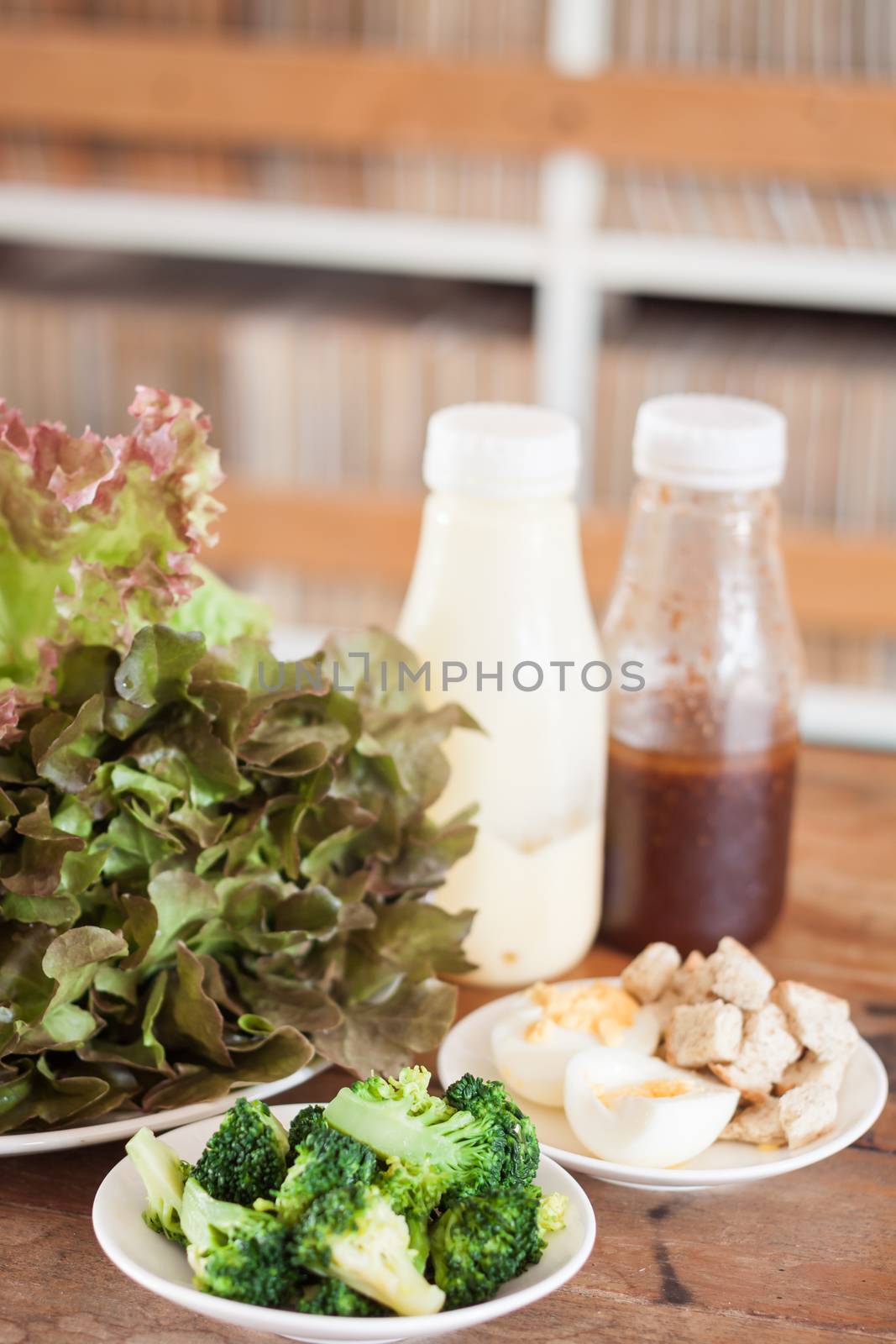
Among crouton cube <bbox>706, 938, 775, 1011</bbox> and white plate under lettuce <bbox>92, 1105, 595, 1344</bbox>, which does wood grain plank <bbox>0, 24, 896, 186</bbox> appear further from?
white plate under lettuce <bbox>92, 1105, 595, 1344</bbox>

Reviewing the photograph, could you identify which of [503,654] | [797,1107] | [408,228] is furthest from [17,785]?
[408,228]

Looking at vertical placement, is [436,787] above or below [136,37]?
below

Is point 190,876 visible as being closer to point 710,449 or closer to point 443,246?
point 710,449

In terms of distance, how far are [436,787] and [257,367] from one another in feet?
4.78

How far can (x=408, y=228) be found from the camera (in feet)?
6.98

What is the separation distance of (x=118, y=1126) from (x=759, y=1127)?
33 centimetres

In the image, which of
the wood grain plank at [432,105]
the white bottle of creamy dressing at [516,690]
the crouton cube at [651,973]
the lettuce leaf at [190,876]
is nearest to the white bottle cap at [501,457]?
the white bottle of creamy dressing at [516,690]

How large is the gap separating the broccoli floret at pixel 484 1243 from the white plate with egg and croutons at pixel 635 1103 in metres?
0.10

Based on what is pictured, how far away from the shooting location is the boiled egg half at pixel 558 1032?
819 mm

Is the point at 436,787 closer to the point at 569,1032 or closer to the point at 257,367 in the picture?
the point at 569,1032

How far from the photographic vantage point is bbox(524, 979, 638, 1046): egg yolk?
84cm

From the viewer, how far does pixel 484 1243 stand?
0.63 metres

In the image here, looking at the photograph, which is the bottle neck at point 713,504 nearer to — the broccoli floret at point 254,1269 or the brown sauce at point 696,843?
the brown sauce at point 696,843

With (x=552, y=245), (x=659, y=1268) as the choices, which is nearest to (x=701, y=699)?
(x=659, y=1268)
